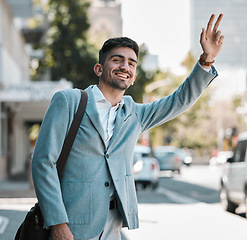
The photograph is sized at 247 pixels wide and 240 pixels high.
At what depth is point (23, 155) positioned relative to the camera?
41.6 metres

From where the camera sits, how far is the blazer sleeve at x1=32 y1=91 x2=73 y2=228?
9.74 feet

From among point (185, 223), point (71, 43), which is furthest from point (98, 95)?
point (71, 43)

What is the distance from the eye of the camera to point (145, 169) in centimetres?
2145

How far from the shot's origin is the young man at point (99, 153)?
9.89 feet

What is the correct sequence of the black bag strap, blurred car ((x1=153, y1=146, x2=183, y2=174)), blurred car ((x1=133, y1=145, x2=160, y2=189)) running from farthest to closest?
blurred car ((x1=153, y1=146, x2=183, y2=174))
blurred car ((x1=133, y1=145, x2=160, y2=189))
the black bag strap

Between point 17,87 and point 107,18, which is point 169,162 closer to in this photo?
point 17,87

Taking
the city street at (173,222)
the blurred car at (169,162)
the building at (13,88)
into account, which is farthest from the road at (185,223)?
the blurred car at (169,162)

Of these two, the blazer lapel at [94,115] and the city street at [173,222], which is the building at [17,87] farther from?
the blazer lapel at [94,115]

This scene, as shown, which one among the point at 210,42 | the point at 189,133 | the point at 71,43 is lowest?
the point at 189,133

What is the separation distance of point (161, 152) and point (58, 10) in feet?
32.6

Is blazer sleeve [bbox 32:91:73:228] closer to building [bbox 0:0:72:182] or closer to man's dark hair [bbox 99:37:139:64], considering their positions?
man's dark hair [bbox 99:37:139:64]

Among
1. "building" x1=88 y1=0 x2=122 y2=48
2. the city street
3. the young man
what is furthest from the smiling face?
"building" x1=88 y1=0 x2=122 y2=48

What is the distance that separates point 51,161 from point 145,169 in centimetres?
1853

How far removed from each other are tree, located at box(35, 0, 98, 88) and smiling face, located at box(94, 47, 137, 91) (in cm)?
3225
